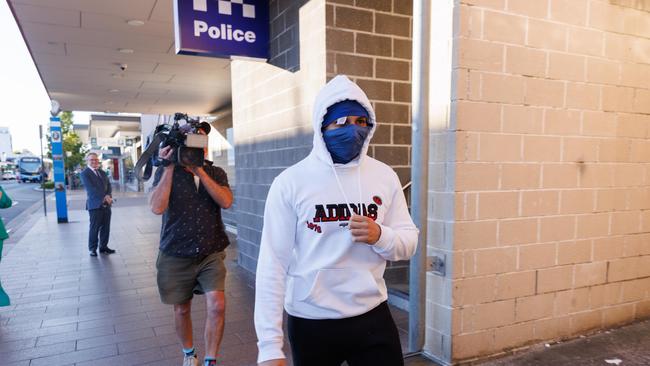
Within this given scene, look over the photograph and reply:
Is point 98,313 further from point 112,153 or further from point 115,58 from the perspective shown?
point 112,153

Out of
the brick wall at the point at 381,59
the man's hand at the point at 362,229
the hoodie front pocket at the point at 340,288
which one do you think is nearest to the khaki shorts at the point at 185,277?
the hoodie front pocket at the point at 340,288

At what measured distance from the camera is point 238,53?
5.09 meters

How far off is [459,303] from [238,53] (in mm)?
3670

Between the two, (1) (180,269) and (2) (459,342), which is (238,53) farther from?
(2) (459,342)

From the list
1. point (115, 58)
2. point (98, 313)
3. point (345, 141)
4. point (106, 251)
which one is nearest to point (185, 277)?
point (345, 141)

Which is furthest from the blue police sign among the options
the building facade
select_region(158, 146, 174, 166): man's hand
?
select_region(158, 146, 174, 166): man's hand

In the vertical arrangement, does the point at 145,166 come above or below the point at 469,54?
below

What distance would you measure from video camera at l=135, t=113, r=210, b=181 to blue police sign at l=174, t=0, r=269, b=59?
1.65 meters

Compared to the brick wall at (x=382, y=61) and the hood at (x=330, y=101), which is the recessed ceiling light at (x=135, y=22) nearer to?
the brick wall at (x=382, y=61)

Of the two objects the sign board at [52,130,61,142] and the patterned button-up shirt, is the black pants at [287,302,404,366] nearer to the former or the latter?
the patterned button-up shirt

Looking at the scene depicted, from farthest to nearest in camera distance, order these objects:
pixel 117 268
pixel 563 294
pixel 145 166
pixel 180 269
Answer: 1. pixel 117 268
2. pixel 563 294
3. pixel 145 166
4. pixel 180 269

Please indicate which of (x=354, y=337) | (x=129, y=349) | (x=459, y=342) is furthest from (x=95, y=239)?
(x=354, y=337)

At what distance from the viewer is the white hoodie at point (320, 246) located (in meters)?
1.79

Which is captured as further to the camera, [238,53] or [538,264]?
[238,53]
